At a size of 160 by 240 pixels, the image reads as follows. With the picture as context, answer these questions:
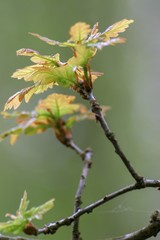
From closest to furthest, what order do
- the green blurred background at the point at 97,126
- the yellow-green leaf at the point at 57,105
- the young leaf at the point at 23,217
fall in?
the young leaf at the point at 23,217, the yellow-green leaf at the point at 57,105, the green blurred background at the point at 97,126

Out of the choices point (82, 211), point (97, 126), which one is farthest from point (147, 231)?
point (97, 126)

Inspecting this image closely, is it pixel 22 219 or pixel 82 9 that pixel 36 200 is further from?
pixel 22 219

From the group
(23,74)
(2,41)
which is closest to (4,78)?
(2,41)

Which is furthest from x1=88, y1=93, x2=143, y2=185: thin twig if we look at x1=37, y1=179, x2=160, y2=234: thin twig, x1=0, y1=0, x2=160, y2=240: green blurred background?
x1=0, y1=0, x2=160, y2=240: green blurred background

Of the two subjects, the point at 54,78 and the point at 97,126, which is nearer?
the point at 54,78

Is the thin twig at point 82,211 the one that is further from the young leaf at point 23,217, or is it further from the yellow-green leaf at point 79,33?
the yellow-green leaf at point 79,33

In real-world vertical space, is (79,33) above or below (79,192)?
above

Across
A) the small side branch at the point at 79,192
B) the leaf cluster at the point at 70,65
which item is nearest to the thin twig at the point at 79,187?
the small side branch at the point at 79,192

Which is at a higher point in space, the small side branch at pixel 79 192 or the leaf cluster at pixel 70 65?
the leaf cluster at pixel 70 65

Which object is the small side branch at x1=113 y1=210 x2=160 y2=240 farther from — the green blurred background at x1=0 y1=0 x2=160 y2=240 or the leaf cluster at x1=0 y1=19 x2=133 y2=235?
the green blurred background at x1=0 y1=0 x2=160 y2=240

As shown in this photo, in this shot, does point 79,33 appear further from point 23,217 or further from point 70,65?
point 23,217
